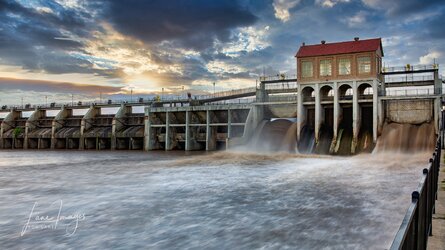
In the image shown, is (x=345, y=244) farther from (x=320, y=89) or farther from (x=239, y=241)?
(x=320, y=89)

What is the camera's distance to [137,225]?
1252 centimetres

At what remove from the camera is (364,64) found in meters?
43.2

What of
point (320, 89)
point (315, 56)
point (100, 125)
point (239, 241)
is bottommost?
point (239, 241)

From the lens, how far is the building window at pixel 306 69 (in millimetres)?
46753

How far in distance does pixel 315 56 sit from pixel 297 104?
6.67 m

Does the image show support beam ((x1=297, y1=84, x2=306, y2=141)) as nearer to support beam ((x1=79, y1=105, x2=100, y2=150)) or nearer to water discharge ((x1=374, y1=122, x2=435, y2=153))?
water discharge ((x1=374, y1=122, x2=435, y2=153))

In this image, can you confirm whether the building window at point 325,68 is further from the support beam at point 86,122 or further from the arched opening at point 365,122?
the support beam at point 86,122

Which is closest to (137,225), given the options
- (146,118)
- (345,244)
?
(345,244)

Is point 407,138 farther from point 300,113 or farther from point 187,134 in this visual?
point 187,134

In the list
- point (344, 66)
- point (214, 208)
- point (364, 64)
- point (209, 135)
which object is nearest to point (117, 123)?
point (209, 135)

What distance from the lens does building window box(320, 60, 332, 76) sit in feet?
149

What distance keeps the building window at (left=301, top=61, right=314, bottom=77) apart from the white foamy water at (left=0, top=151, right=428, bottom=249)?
76.6ft

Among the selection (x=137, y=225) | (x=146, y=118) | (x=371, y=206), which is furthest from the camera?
(x=146, y=118)
